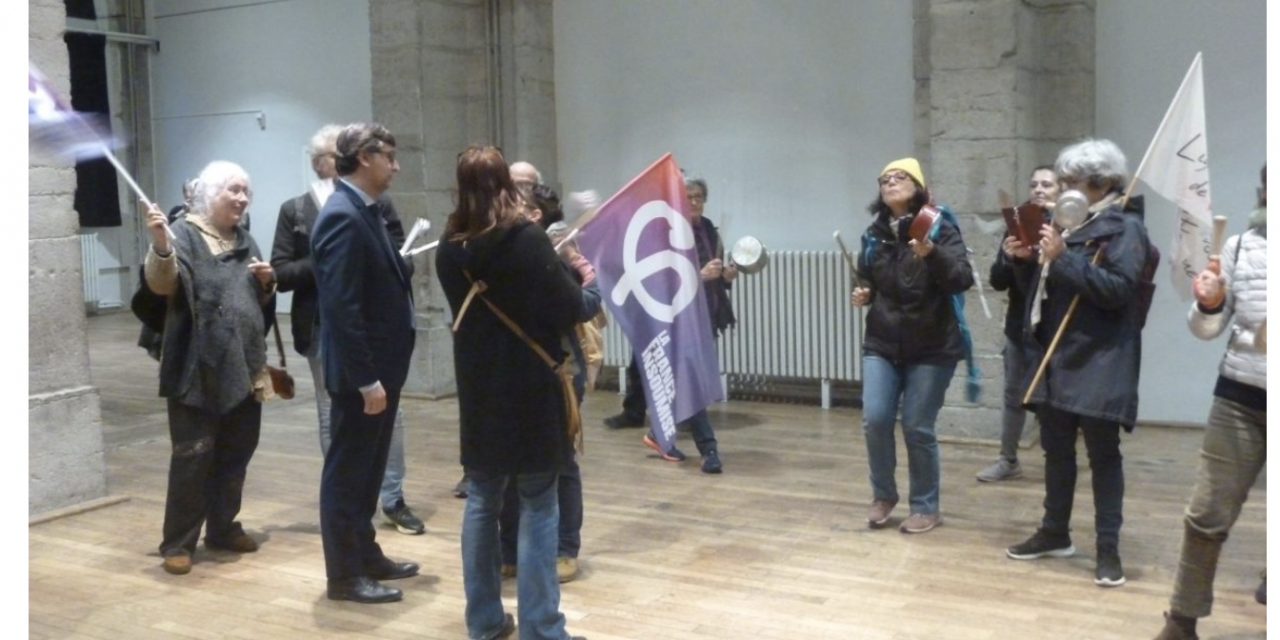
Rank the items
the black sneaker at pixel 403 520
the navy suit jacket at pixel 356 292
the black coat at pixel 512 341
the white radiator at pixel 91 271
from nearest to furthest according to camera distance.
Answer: the black coat at pixel 512 341 < the navy suit jacket at pixel 356 292 < the black sneaker at pixel 403 520 < the white radiator at pixel 91 271

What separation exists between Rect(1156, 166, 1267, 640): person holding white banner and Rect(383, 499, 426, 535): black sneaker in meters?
2.82

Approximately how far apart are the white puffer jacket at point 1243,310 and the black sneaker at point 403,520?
9.69 ft

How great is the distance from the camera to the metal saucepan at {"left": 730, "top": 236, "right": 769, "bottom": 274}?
6.82m

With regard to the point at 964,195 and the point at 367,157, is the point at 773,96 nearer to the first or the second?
the point at 964,195

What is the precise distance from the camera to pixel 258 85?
1301 centimetres

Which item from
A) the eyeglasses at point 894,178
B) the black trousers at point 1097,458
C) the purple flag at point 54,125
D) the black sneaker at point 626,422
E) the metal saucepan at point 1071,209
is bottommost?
the black sneaker at point 626,422

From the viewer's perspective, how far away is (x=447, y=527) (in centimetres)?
511

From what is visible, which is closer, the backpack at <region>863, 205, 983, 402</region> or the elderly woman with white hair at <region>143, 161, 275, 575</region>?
the elderly woman with white hair at <region>143, 161, 275, 575</region>

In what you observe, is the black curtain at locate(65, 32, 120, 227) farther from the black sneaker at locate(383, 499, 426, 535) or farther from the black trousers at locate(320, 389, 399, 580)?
the black trousers at locate(320, 389, 399, 580)

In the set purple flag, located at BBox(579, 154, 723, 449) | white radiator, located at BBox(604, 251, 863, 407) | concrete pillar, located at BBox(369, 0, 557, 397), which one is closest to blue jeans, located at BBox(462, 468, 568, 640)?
purple flag, located at BBox(579, 154, 723, 449)

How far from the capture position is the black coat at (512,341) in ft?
11.1

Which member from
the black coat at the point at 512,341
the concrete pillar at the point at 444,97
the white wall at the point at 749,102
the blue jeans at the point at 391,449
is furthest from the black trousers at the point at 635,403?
the black coat at the point at 512,341

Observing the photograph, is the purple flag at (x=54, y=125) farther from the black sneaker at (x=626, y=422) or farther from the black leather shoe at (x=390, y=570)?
the black sneaker at (x=626, y=422)
